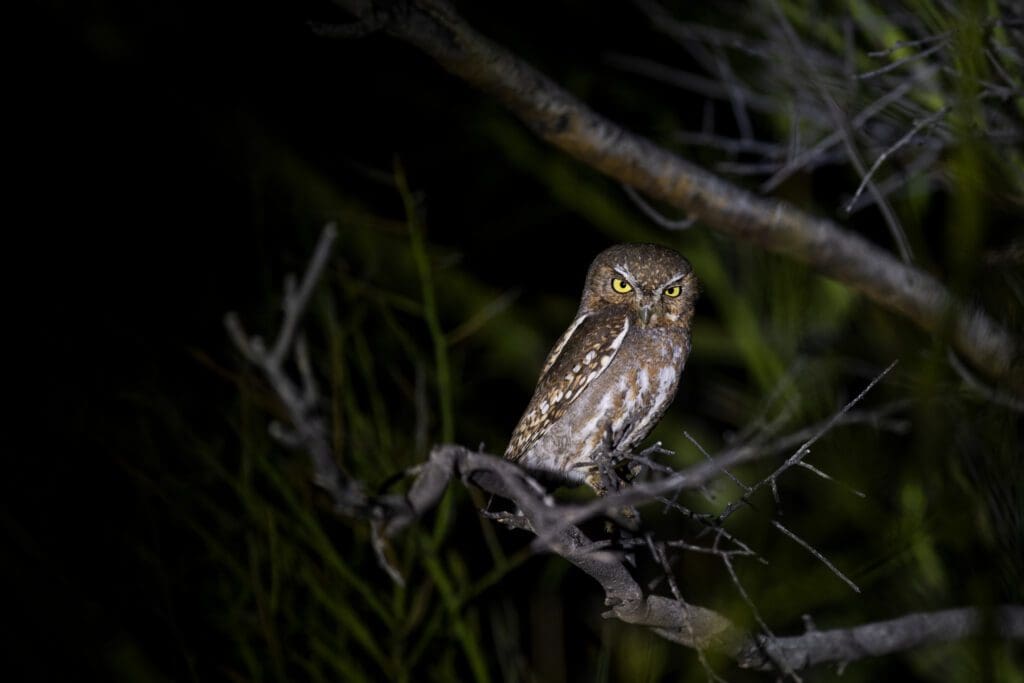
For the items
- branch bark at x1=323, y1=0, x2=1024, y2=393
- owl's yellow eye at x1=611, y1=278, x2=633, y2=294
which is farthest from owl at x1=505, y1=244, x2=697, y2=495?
branch bark at x1=323, y1=0, x2=1024, y2=393

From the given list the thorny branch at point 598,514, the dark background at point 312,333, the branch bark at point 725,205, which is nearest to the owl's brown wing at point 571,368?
the dark background at point 312,333

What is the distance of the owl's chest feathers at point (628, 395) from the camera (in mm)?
2879

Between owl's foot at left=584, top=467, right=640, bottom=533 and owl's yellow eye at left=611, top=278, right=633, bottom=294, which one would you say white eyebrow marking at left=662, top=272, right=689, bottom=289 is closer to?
owl's yellow eye at left=611, top=278, right=633, bottom=294

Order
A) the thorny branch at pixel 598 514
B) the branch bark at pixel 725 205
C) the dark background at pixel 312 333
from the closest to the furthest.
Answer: the thorny branch at pixel 598 514, the branch bark at pixel 725 205, the dark background at pixel 312 333

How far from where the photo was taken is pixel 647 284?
2.79 m

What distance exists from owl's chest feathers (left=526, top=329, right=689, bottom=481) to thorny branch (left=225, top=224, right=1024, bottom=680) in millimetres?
655

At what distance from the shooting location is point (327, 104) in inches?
274

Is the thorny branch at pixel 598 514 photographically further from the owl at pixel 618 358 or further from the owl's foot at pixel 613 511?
the owl at pixel 618 358

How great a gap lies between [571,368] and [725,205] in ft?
4.16

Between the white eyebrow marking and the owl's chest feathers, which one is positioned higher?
the white eyebrow marking

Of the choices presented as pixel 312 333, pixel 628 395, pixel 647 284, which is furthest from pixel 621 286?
pixel 312 333

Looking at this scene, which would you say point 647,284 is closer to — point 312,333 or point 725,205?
point 725,205

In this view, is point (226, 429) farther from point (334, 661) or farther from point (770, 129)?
point (770, 129)

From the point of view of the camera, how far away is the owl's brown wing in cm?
288
